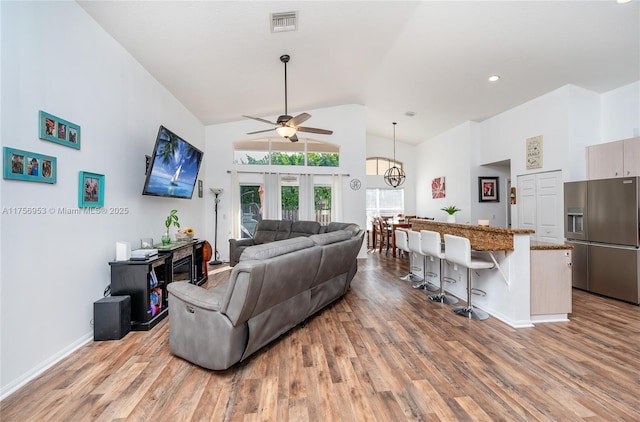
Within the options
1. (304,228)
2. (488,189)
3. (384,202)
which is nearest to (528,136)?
(488,189)

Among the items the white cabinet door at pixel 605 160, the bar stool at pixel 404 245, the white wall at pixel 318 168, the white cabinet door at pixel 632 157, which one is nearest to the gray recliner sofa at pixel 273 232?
the white wall at pixel 318 168

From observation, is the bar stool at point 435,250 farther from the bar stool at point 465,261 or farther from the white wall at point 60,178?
the white wall at point 60,178

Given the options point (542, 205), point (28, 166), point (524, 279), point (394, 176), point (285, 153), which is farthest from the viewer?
point (394, 176)

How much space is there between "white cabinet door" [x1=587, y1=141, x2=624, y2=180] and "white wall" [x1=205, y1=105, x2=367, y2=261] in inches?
158

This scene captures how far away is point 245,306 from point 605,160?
536 centimetres

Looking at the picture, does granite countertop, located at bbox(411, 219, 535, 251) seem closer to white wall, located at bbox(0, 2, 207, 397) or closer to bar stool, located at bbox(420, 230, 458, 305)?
bar stool, located at bbox(420, 230, 458, 305)

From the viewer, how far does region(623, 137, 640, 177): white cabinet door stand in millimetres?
3747

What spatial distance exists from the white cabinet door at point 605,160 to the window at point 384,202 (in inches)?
198

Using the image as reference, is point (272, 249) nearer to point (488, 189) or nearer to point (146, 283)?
point (146, 283)

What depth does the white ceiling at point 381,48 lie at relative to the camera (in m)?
2.95

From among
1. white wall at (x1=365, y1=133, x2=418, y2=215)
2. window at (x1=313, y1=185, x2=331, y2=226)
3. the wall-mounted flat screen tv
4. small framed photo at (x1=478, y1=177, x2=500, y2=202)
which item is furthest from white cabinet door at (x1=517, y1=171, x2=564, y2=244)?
the wall-mounted flat screen tv

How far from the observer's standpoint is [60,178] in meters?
2.33

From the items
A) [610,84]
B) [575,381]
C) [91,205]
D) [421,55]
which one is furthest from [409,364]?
[610,84]

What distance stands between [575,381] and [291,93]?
5330 millimetres
